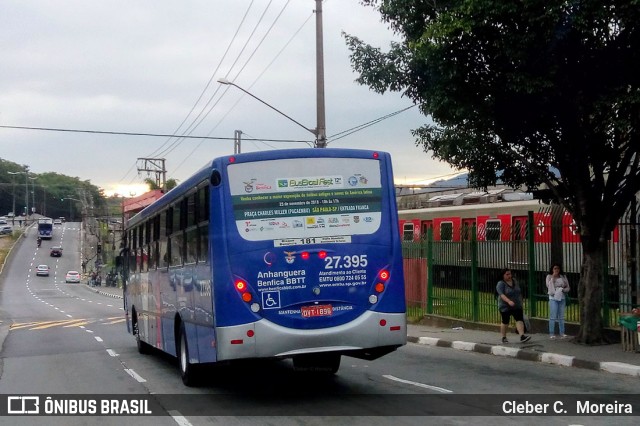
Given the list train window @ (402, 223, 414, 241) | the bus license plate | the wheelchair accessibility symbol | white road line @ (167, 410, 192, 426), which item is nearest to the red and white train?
train window @ (402, 223, 414, 241)

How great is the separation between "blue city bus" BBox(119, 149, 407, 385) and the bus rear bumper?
13 millimetres

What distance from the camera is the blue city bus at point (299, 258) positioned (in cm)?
1049

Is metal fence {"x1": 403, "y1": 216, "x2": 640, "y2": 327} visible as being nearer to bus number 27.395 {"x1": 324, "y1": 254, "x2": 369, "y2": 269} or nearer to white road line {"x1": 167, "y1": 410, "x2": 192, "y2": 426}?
bus number 27.395 {"x1": 324, "y1": 254, "x2": 369, "y2": 269}

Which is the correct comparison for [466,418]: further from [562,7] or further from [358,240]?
[562,7]

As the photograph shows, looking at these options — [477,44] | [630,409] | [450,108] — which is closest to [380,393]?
[630,409]

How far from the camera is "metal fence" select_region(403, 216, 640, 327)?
1637cm

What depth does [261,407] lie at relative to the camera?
10875mm

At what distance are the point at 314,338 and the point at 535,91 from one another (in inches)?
246

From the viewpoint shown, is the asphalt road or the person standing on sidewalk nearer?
the asphalt road

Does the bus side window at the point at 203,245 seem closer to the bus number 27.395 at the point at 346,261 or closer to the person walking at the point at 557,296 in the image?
the bus number 27.395 at the point at 346,261

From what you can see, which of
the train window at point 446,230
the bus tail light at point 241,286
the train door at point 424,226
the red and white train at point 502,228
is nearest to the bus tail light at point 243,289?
the bus tail light at point 241,286

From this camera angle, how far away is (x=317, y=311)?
10672 millimetres

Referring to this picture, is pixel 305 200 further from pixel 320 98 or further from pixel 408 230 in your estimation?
pixel 408 230

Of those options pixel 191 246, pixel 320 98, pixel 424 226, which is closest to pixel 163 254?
pixel 191 246
